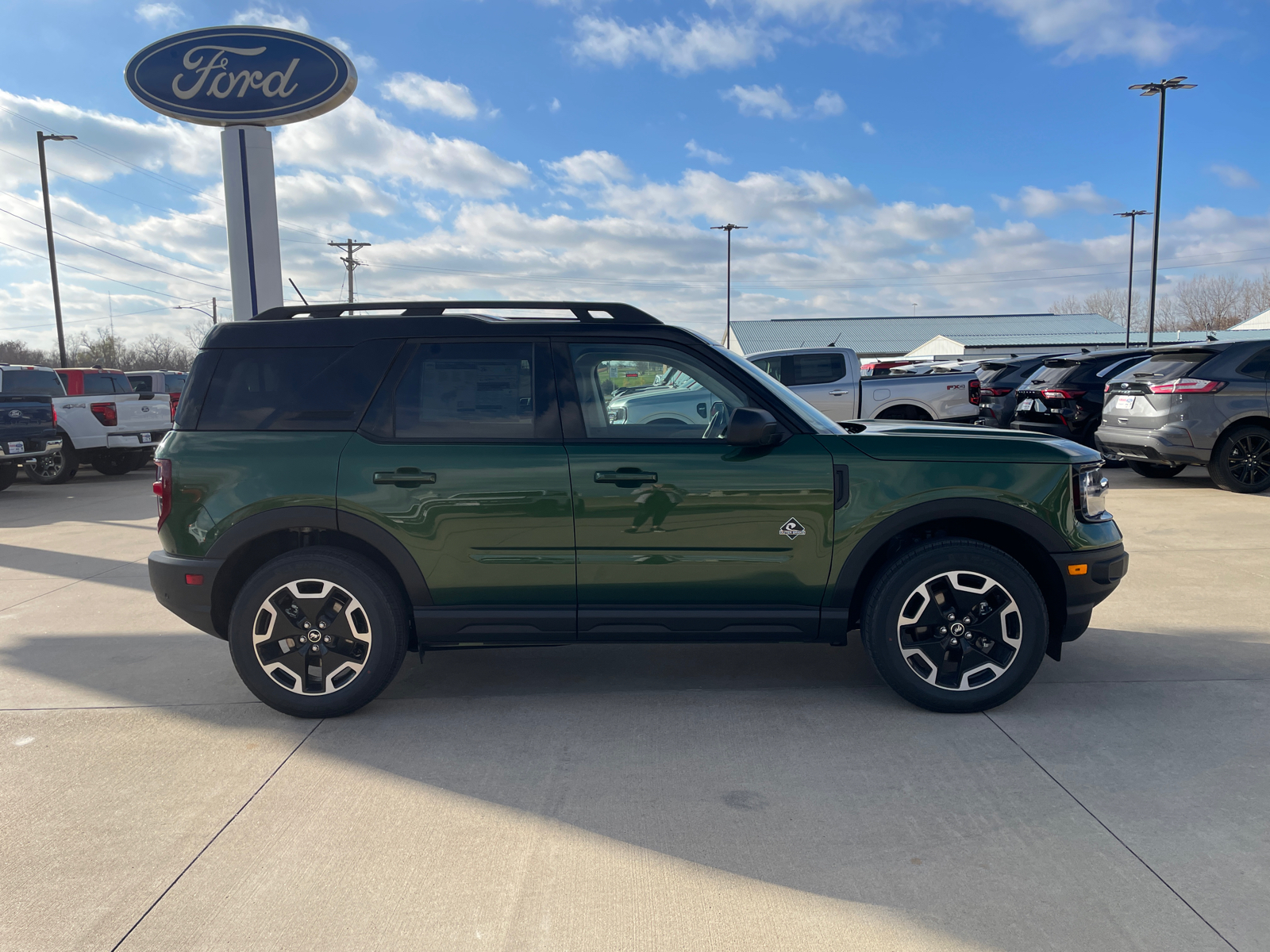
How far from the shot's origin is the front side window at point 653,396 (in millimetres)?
4062

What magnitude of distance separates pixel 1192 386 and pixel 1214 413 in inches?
15.2

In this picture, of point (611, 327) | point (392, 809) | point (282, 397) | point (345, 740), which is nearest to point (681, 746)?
point (392, 809)

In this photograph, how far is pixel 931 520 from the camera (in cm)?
400

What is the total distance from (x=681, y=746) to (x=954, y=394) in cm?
1113

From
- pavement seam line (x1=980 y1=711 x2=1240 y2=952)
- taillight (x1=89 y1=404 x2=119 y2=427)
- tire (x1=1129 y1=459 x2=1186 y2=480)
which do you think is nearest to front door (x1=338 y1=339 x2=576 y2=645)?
pavement seam line (x1=980 y1=711 x2=1240 y2=952)

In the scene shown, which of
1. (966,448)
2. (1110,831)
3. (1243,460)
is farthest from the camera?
(1243,460)

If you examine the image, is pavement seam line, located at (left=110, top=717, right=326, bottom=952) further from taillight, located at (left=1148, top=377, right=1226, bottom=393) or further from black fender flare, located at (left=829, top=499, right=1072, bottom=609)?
taillight, located at (left=1148, top=377, right=1226, bottom=393)

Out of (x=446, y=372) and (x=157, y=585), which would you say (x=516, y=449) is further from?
(x=157, y=585)

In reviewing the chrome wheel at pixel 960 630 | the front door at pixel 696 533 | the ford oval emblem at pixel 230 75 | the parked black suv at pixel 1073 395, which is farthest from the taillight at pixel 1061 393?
the ford oval emblem at pixel 230 75

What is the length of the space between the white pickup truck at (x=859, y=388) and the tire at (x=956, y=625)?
9252 millimetres

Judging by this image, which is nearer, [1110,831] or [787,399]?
[1110,831]

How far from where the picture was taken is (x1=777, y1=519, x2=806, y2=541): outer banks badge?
3955mm

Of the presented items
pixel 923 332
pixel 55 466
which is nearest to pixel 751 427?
pixel 55 466

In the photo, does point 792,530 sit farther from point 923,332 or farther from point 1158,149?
point 923,332
